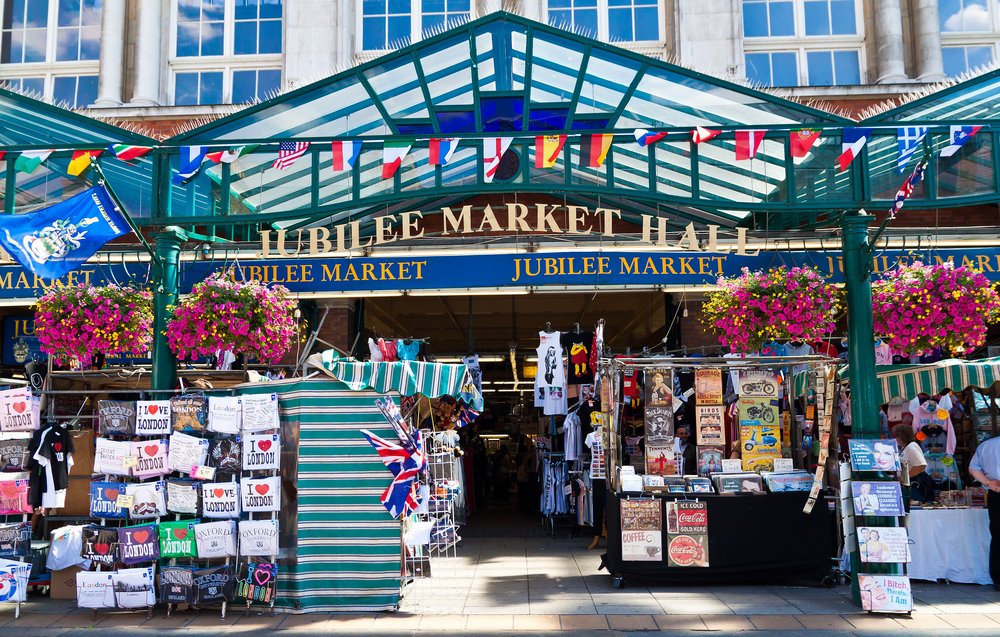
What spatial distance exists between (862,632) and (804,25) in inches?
516

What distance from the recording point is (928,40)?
1655 centimetres

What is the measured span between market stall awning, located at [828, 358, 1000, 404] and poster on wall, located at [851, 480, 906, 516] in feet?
5.36

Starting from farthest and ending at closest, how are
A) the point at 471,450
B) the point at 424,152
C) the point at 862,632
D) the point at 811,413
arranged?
the point at 471,450 → the point at 424,152 → the point at 811,413 → the point at 862,632

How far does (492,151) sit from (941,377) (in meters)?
5.70

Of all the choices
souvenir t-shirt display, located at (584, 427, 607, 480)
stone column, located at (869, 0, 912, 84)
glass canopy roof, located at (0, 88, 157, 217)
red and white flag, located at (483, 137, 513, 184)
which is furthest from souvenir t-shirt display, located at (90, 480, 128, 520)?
stone column, located at (869, 0, 912, 84)

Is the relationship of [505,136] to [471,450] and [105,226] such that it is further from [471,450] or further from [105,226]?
[471,450]

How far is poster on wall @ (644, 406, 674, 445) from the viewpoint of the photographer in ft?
34.3

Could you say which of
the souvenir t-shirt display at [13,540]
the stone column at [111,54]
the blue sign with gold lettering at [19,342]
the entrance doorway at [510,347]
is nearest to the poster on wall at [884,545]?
the entrance doorway at [510,347]

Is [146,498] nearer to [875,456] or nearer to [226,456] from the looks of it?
[226,456]

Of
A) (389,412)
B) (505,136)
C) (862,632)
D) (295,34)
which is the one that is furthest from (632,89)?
(295,34)

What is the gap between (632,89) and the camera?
10.5 m

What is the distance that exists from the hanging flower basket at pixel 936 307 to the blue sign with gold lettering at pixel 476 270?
2552mm

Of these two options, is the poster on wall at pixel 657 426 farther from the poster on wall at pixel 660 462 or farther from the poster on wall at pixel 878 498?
the poster on wall at pixel 878 498

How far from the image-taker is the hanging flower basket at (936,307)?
8.43m
